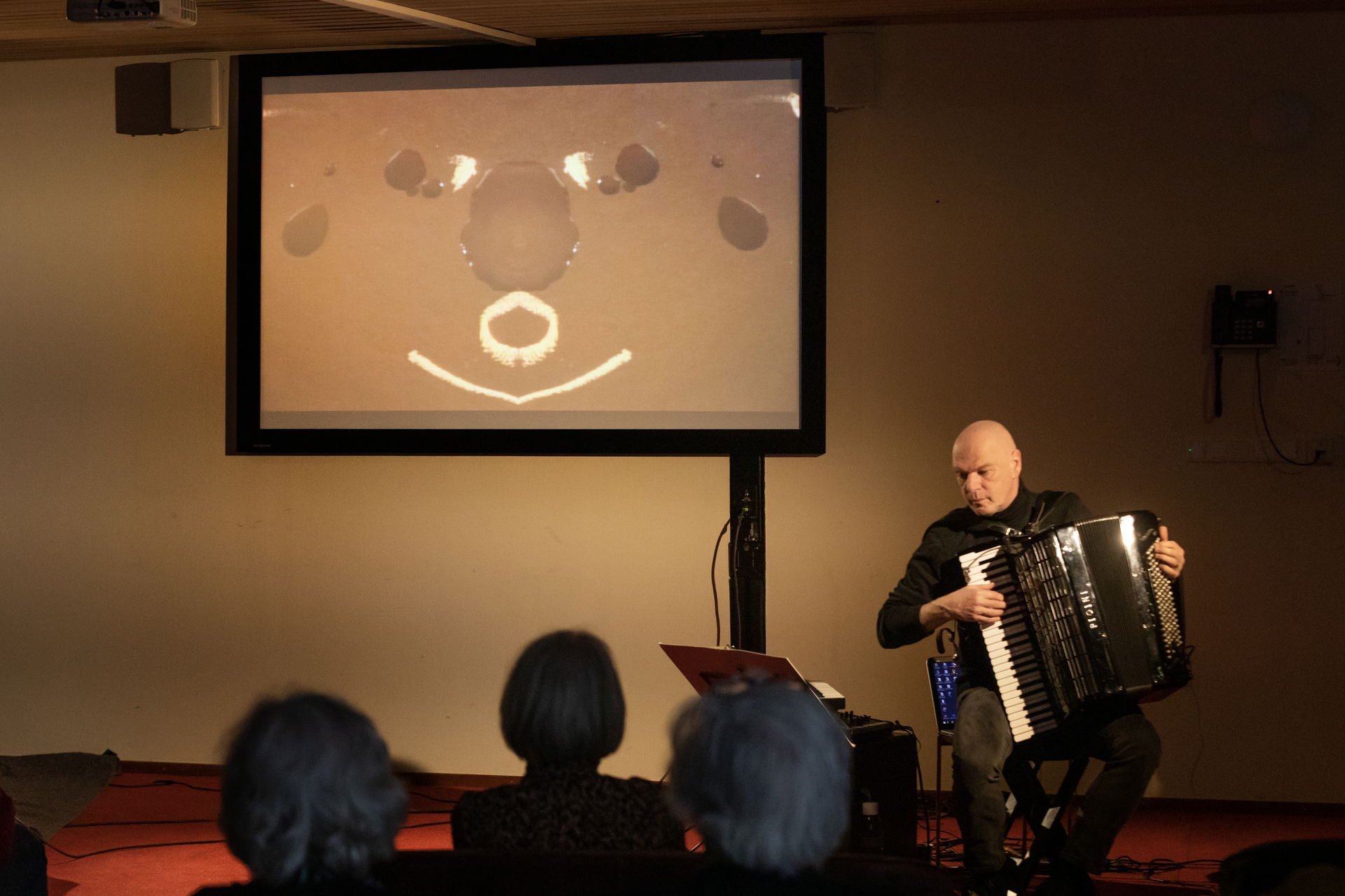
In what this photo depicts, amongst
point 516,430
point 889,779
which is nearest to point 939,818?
point 889,779

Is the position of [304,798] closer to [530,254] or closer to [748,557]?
[748,557]

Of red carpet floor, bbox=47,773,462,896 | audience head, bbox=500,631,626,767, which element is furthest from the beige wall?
audience head, bbox=500,631,626,767

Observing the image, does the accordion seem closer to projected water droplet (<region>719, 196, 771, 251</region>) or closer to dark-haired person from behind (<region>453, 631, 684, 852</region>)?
dark-haired person from behind (<region>453, 631, 684, 852</region>)

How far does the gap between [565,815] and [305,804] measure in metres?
0.47

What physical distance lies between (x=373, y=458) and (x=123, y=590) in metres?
1.12

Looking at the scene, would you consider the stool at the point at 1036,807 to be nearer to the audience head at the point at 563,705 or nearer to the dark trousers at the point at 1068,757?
the dark trousers at the point at 1068,757

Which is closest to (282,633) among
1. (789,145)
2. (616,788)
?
(789,145)

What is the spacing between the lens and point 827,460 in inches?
162

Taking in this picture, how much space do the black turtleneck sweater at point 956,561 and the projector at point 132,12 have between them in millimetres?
2778

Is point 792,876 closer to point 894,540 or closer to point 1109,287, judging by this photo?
point 894,540

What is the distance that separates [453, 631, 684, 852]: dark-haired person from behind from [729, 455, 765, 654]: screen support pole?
6.50 ft

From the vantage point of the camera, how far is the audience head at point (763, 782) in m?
1.25

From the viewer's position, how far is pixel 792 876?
127 centimetres

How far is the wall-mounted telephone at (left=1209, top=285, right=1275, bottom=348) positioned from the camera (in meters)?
3.83
